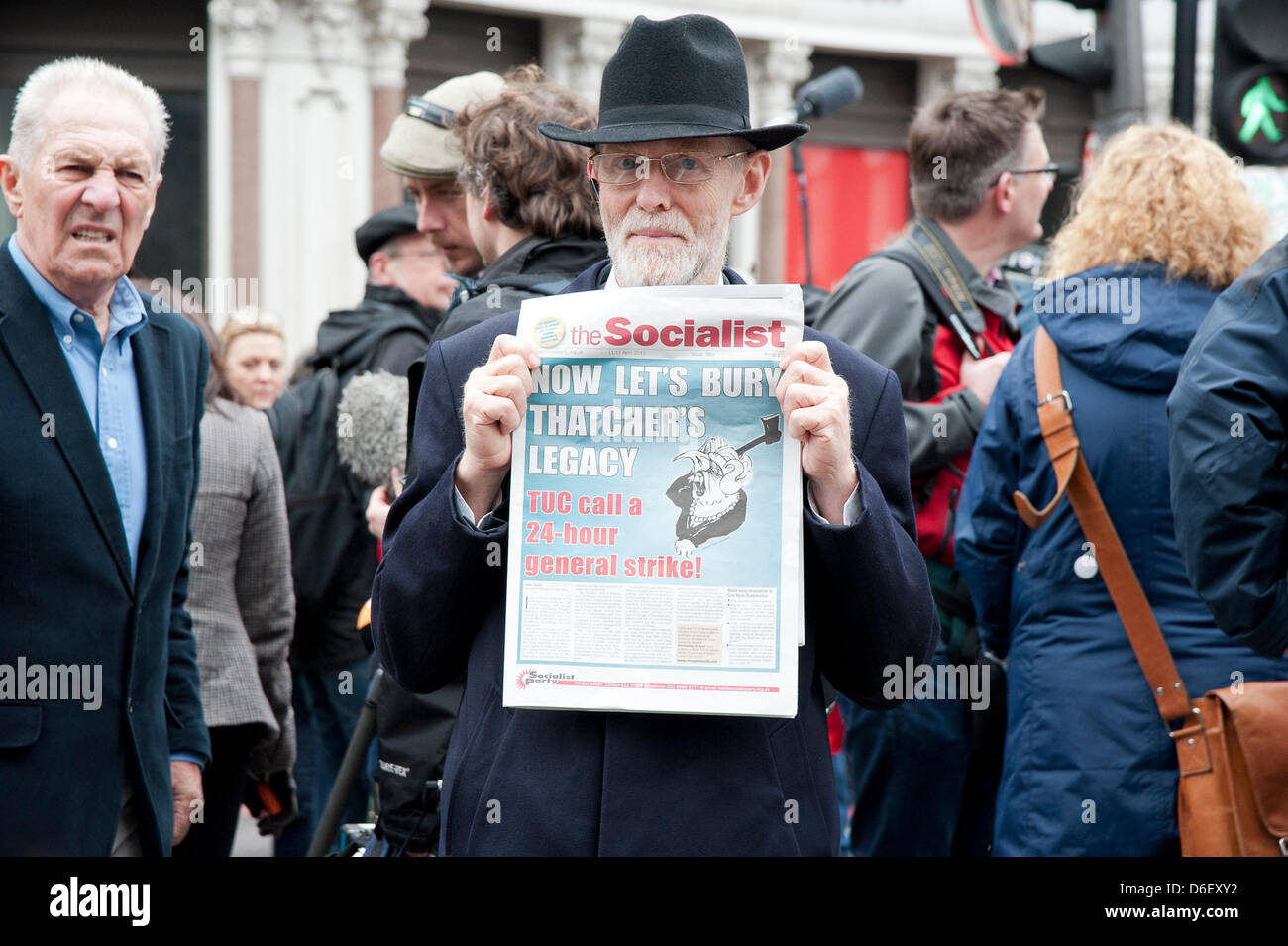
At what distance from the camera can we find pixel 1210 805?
9.96 feet

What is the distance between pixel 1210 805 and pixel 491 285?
1.80m

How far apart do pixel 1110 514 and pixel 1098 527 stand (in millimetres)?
52

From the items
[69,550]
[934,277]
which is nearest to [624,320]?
[69,550]

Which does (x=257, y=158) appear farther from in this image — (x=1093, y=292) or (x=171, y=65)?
(x=1093, y=292)

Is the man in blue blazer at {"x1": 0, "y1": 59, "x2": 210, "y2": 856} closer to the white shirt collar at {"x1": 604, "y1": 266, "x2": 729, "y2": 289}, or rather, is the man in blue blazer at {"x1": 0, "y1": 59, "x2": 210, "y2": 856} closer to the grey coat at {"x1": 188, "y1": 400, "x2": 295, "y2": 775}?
the grey coat at {"x1": 188, "y1": 400, "x2": 295, "y2": 775}

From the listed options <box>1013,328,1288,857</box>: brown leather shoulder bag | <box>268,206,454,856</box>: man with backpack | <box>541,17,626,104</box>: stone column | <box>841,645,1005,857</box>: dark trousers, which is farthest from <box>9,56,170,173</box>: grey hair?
<box>541,17,626,104</box>: stone column

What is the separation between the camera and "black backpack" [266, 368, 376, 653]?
484 cm

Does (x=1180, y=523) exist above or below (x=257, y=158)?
below

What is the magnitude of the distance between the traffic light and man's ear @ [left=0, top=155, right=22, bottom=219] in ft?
13.4

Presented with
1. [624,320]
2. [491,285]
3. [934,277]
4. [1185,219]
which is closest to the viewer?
[624,320]

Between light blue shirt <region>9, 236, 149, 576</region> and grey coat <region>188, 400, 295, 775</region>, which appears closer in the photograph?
light blue shirt <region>9, 236, 149, 576</region>

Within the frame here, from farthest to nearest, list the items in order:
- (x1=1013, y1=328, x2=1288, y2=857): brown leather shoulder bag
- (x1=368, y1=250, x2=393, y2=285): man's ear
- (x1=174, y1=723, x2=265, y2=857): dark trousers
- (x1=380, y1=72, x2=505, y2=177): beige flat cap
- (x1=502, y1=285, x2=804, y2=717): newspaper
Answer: (x1=368, y1=250, x2=393, y2=285): man's ear → (x1=380, y1=72, x2=505, y2=177): beige flat cap → (x1=174, y1=723, x2=265, y2=857): dark trousers → (x1=1013, y1=328, x2=1288, y2=857): brown leather shoulder bag → (x1=502, y1=285, x2=804, y2=717): newspaper

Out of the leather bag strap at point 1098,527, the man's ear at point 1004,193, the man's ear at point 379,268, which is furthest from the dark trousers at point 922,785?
the man's ear at point 379,268

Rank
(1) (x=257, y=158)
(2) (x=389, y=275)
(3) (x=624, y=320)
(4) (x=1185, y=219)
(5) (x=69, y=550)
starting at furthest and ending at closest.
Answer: (1) (x=257, y=158), (2) (x=389, y=275), (4) (x=1185, y=219), (5) (x=69, y=550), (3) (x=624, y=320)
